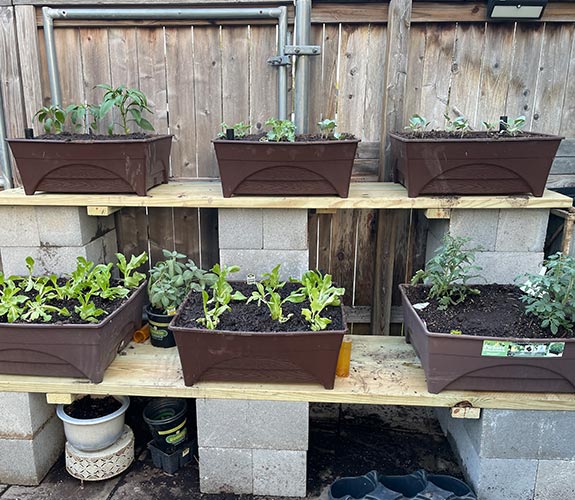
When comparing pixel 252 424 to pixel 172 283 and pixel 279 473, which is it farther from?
pixel 172 283

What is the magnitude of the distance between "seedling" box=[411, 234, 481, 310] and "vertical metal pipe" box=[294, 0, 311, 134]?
0.78 m

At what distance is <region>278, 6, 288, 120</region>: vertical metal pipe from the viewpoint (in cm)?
205

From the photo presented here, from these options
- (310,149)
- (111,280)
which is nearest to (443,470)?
(310,149)

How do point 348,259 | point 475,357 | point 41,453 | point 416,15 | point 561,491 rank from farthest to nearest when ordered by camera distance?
point 348,259, point 416,15, point 41,453, point 561,491, point 475,357

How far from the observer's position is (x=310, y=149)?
179 centimetres

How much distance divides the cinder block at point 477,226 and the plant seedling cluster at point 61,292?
49.4 inches

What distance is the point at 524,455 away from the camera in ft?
5.54

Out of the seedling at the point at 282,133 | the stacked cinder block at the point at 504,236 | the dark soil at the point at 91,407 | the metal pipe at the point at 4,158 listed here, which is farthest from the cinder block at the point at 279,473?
the metal pipe at the point at 4,158

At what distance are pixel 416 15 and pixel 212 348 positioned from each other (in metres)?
1.57

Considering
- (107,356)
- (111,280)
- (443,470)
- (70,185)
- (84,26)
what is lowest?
(443,470)

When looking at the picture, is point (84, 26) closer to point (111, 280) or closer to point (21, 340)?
point (111, 280)

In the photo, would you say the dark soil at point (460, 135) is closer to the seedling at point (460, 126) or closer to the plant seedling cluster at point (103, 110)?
the seedling at point (460, 126)

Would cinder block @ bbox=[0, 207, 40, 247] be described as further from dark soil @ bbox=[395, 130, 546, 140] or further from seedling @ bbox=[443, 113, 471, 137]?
seedling @ bbox=[443, 113, 471, 137]

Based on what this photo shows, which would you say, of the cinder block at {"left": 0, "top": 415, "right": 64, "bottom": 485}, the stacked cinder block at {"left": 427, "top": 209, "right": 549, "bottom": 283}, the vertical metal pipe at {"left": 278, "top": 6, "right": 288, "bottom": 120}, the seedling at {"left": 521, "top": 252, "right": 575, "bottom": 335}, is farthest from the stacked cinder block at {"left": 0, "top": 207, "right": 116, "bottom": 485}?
the seedling at {"left": 521, "top": 252, "right": 575, "bottom": 335}
